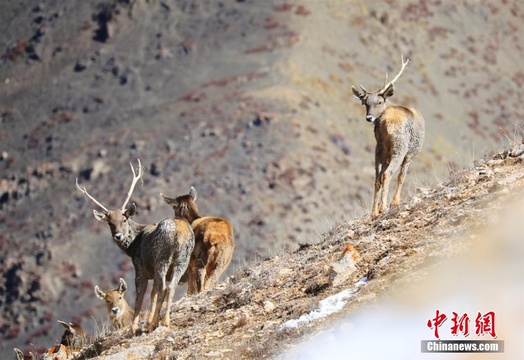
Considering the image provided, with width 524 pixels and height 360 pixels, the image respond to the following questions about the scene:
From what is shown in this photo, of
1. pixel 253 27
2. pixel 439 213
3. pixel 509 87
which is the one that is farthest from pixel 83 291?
pixel 439 213

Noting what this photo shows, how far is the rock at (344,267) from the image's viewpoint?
1230 centimetres

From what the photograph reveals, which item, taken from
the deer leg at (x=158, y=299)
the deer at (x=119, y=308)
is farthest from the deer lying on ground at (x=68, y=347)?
the deer leg at (x=158, y=299)

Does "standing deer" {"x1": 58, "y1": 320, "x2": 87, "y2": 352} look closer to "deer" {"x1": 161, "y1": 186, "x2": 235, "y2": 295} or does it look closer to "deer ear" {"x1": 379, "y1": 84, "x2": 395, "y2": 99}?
"deer" {"x1": 161, "y1": 186, "x2": 235, "y2": 295}

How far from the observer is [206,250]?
1822 cm

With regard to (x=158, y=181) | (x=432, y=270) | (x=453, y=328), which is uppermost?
(x=158, y=181)

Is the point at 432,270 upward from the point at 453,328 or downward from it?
upward

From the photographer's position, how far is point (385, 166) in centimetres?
1606

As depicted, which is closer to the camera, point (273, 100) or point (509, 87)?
point (273, 100)

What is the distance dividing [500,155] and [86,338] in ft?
23.7

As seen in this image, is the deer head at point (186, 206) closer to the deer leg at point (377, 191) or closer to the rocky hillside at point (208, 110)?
the deer leg at point (377, 191)

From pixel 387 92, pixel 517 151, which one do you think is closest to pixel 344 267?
pixel 517 151

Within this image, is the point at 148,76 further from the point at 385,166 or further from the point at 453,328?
the point at 453,328

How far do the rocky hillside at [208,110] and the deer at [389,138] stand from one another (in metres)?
39.3

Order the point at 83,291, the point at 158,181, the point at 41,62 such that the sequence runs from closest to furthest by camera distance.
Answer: the point at 83,291 → the point at 158,181 → the point at 41,62
